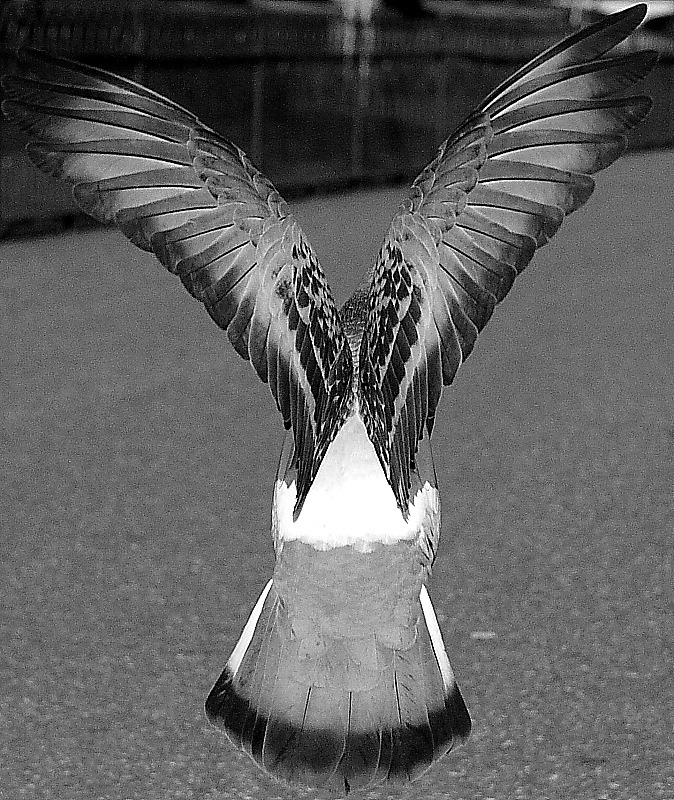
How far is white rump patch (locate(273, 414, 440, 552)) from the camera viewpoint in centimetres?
230

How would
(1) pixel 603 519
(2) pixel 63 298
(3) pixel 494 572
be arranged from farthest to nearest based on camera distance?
(2) pixel 63 298, (1) pixel 603 519, (3) pixel 494 572

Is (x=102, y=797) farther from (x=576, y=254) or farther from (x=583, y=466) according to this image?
(x=576, y=254)

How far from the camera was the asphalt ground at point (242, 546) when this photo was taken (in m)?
3.02

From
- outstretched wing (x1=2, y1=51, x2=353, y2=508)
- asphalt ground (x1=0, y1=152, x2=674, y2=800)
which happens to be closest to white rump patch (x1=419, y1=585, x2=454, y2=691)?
outstretched wing (x1=2, y1=51, x2=353, y2=508)

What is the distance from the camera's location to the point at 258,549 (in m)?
4.12

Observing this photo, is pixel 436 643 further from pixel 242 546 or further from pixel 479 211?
pixel 242 546

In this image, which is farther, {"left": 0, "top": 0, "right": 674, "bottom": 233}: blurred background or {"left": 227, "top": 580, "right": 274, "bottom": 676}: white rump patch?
{"left": 0, "top": 0, "right": 674, "bottom": 233}: blurred background

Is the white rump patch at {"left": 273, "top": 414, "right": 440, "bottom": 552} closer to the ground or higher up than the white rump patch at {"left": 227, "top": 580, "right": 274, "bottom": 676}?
higher up

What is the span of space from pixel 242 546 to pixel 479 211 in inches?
80.6

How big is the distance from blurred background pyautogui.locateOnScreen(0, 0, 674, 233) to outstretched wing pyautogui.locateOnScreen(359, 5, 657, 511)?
6764mm

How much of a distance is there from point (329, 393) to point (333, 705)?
0.51 m

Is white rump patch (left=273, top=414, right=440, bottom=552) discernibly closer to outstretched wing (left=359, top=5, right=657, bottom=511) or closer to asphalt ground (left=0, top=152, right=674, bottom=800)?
outstretched wing (left=359, top=5, right=657, bottom=511)

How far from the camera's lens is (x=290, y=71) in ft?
37.6

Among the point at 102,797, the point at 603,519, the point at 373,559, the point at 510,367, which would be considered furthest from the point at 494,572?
the point at 510,367
